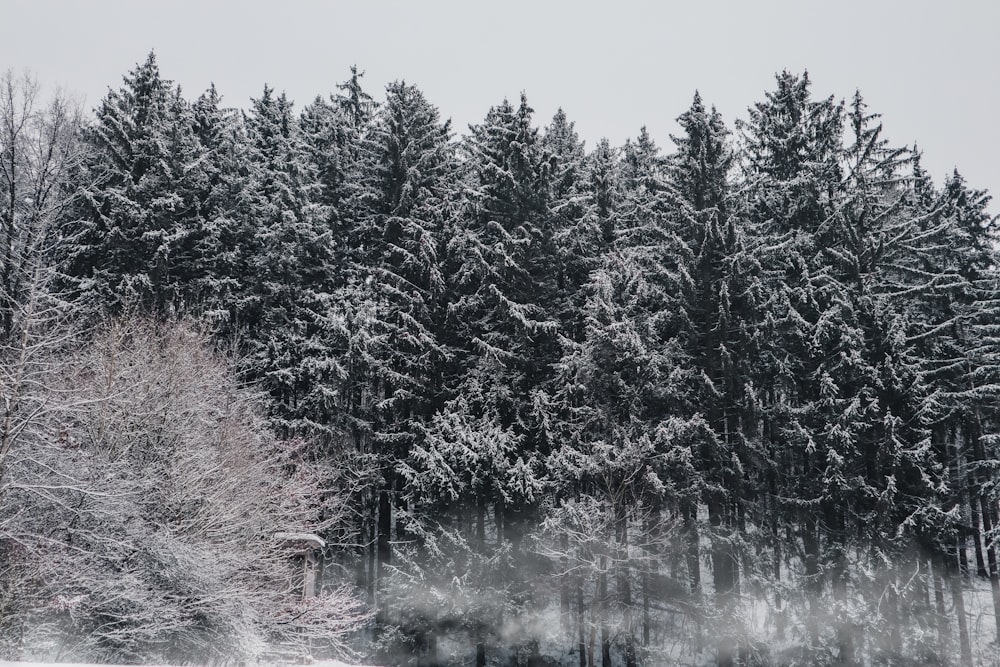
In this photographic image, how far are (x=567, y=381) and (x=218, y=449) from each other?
11.0m

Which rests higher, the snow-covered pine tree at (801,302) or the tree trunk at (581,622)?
the snow-covered pine tree at (801,302)

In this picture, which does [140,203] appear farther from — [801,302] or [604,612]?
[801,302]

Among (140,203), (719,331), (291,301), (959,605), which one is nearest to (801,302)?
(719,331)

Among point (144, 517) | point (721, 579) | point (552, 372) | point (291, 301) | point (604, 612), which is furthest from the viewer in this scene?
point (291, 301)

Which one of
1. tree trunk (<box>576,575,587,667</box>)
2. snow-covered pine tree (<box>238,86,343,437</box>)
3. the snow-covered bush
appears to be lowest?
tree trunk (<box>576,575,587,667</box>)

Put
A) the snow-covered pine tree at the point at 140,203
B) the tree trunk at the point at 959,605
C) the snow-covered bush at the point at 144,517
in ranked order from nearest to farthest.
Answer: the snow-covered bush at the point at 144,517 → the tree trunk at the point at 959,605 → the snow-covered pine tree at the point at 140,203

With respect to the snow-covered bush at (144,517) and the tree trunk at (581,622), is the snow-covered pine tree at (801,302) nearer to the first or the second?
the tree trunk at (581,622)

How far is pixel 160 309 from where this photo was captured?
23.6 meters

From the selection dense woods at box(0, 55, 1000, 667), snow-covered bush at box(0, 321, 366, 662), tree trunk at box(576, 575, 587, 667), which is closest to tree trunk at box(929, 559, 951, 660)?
dense woods at box(0, 55, 1000, 667)

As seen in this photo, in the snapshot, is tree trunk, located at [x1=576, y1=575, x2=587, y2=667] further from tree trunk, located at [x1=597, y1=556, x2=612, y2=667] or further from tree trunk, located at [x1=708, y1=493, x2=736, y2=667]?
tree trunk, located at [x1=708, y1=493, x2=736, y2=667]

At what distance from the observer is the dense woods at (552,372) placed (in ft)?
67.5

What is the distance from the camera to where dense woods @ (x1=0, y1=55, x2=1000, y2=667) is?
20578mm

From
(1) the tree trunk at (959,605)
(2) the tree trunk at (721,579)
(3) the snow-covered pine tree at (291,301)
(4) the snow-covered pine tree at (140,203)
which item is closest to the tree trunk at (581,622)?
(2) the tree trunk at (721,579)

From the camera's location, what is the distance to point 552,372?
77.8 ft
